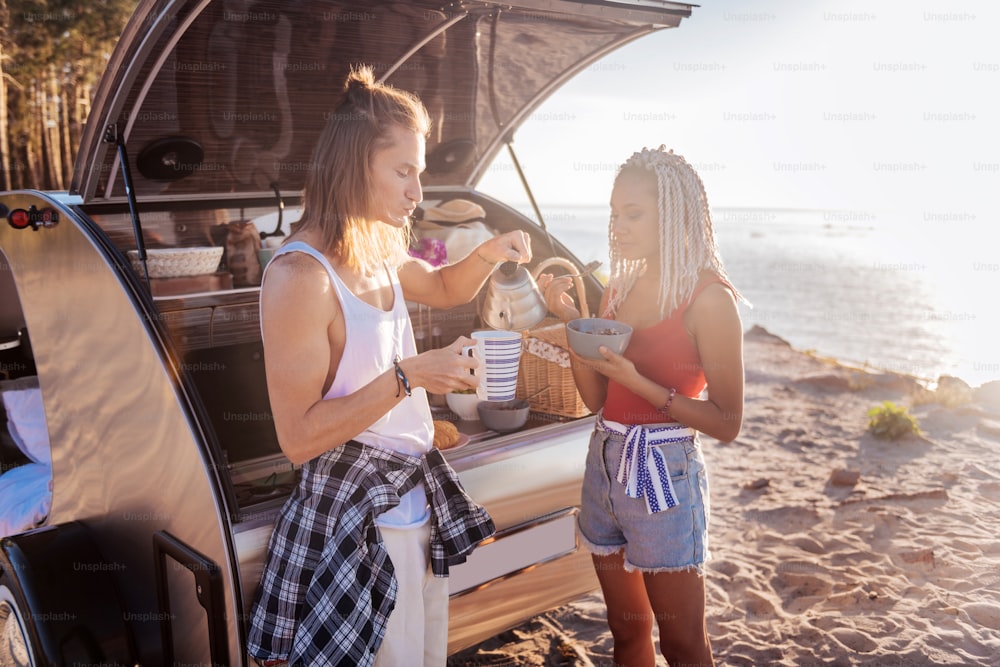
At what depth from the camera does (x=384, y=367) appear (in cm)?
173

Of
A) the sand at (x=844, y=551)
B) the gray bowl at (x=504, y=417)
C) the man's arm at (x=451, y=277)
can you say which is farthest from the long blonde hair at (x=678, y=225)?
the sand at (x=844, y=551)

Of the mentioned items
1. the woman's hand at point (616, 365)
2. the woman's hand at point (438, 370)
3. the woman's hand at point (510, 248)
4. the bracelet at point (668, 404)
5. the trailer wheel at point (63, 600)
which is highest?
the woman's hand at point (510, 248)

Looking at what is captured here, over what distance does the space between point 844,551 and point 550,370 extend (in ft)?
7.88

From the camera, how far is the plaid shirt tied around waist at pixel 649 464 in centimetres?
190

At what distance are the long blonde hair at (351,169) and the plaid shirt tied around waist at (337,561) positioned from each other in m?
0.52

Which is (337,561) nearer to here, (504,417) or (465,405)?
(504,417)

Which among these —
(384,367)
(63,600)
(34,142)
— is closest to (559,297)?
(384,367)

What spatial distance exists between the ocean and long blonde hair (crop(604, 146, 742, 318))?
24.3 inches

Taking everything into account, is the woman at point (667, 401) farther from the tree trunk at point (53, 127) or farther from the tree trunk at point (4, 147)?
the tree trunk at point (53, 127)

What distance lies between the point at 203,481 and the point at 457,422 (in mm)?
1223

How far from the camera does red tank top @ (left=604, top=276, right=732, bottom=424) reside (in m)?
1.94

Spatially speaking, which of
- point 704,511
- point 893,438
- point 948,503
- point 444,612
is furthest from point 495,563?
point 893,438

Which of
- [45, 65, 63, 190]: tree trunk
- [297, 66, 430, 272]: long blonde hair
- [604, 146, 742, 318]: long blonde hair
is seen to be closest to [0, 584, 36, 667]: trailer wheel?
[297, 66, 430, 272]: long blonde hair

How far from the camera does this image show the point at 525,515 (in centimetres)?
237
